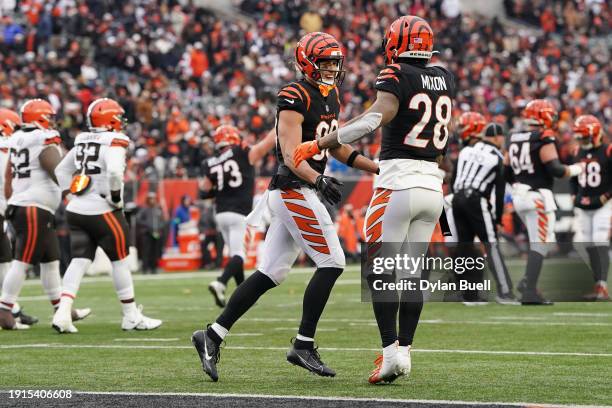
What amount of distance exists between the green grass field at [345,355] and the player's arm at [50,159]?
1.46m

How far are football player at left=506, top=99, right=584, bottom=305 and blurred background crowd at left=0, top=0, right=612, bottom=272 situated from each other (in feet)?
34.2

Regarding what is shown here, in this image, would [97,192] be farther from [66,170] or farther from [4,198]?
[4,198]

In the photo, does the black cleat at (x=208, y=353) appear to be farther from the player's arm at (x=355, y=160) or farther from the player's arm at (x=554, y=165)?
the player's arm at (x=554, y=165)

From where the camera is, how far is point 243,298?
746 centimetres

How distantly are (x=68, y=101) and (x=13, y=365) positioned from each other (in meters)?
18.0

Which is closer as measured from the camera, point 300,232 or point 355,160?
point 355,160

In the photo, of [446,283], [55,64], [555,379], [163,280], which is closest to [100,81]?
[55,64]

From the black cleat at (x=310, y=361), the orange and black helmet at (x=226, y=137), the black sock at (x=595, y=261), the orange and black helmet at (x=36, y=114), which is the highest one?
the orange and black helmet at (x=36, y=114)

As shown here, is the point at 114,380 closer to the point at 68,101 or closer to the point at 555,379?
the point at 555,379

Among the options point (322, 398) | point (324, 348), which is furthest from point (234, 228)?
point (322, 398)

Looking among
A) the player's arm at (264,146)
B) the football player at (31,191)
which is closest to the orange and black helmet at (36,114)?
the football player at (31,191)

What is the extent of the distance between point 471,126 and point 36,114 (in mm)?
5150

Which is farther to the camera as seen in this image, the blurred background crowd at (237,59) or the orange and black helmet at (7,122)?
the blurred background crowd at (237,59)

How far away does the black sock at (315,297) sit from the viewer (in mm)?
7426
